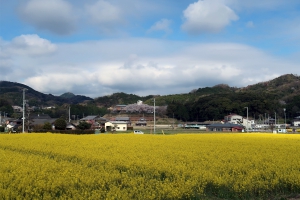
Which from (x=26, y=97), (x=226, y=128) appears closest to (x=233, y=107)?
(x=226, y=128)

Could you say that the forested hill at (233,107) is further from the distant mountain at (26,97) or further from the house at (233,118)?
the distant mountain at (26,97)

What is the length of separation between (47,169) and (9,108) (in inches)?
4125

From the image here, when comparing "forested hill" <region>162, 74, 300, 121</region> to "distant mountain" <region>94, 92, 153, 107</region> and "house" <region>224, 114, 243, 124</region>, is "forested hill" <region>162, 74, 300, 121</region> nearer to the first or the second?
"house" <region>224, 114, 243, 124</region>

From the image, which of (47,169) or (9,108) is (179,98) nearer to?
(9,108)

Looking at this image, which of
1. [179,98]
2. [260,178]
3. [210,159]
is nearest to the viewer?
[260,178]

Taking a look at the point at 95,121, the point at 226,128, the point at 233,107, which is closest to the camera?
the point at 226,128

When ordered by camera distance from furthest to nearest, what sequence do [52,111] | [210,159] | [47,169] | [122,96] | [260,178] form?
[122,96], [52,111], [210,159], [47,169], [260,178]

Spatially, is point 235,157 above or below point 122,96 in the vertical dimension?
below

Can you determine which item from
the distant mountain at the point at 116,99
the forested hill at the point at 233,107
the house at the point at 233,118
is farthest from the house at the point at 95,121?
the distant mountain at the point at 116,99

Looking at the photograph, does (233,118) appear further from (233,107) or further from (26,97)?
(26,97)

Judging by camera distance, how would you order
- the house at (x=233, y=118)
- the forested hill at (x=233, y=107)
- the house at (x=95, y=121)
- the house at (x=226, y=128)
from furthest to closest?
the forested hill at (x=233, y=107), the house at (x=233, y=118), the house at (x=95, y=121), the house at (x=226, y=128)

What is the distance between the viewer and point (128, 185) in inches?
354

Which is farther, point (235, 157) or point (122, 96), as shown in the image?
point (122, 96)

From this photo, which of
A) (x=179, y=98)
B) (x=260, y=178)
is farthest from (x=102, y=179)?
(x=179, y=98)
